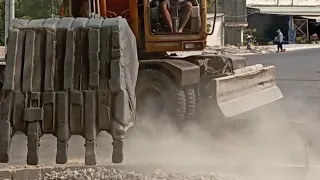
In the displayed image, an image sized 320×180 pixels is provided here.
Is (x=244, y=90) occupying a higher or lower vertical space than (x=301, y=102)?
higher

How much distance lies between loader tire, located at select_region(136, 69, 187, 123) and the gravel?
11.9ft

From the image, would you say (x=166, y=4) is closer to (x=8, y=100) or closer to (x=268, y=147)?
(x=268, y=147)

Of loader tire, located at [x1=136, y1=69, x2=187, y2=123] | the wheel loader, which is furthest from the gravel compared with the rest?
loader tire, located at [x1=136, y1=69, x2=187, y2=123]

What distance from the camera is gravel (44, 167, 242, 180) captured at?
8.14 meters

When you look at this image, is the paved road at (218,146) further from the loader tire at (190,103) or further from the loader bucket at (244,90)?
the loader tire at (190,103)

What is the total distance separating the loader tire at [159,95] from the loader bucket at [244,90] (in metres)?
0.66

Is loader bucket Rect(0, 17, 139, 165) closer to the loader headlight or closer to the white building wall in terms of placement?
the loader headlight

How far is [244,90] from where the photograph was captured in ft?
43.1

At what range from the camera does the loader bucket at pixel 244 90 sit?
40.2ft

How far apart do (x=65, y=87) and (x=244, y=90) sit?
6653 mm

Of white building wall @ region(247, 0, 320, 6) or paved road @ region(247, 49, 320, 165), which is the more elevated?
white building wall @ region(247, 0, 320, 6)

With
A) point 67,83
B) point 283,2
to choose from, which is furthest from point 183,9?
point 283,2

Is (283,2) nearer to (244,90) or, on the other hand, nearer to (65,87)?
(244,90)

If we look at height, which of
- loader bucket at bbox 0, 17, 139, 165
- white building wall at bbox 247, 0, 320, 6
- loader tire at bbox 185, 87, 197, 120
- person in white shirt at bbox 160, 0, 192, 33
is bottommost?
loader tire at bbox 185, 87, 197, 120
